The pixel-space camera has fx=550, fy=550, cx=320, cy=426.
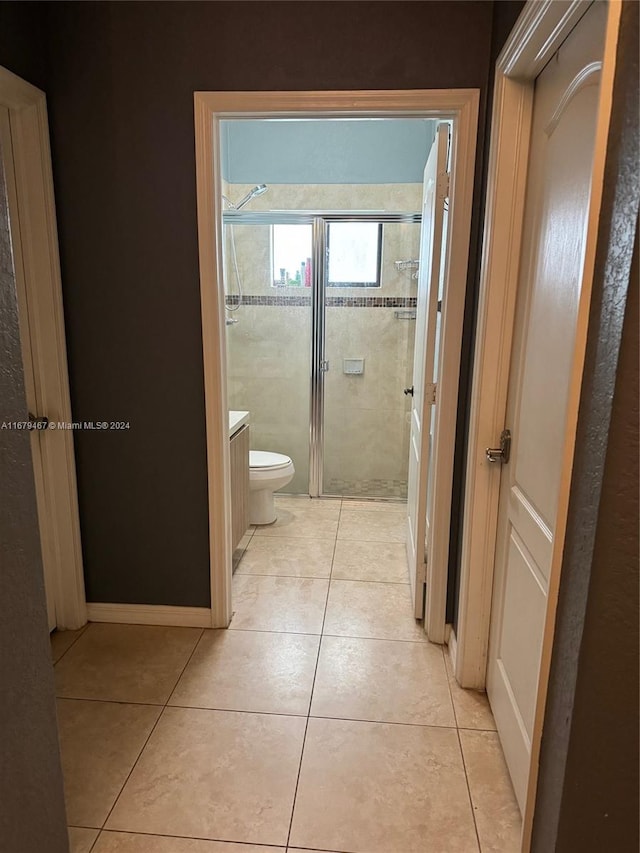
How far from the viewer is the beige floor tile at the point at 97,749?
156 cm

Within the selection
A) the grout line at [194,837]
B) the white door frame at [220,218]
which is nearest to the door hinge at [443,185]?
the white door frame at [220,218]

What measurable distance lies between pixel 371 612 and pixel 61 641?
53.3 inches

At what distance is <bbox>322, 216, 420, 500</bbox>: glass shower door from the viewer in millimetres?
3889

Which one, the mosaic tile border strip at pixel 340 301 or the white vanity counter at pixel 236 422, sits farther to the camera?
the mosaic tile border strip at pixel 340 301

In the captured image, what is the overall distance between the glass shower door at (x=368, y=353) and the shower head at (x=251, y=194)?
0.51 m

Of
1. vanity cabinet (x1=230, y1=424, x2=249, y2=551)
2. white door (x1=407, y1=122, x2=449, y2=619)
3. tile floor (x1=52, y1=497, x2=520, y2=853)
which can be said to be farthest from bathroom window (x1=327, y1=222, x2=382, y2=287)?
tile floor (x1=52, y1=497, x2=520, y2=853)

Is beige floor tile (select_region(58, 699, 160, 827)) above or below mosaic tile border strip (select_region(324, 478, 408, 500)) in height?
below

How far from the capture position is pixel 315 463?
13.6ft

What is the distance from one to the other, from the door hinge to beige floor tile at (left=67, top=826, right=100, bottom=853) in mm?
2338

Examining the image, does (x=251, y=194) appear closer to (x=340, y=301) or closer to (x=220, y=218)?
(x=340, y=301)

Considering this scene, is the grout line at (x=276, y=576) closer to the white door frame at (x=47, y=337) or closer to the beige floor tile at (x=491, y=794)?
the white door frame at (x=47, y=337)

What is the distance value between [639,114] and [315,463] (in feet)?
11.4

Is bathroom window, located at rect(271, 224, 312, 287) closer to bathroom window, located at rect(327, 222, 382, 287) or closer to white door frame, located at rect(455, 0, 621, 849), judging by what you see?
bathroom window, located at rect(327, 222, 382, 287)

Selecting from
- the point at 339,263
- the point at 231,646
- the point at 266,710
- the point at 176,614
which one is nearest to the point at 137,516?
the point at 176,614
